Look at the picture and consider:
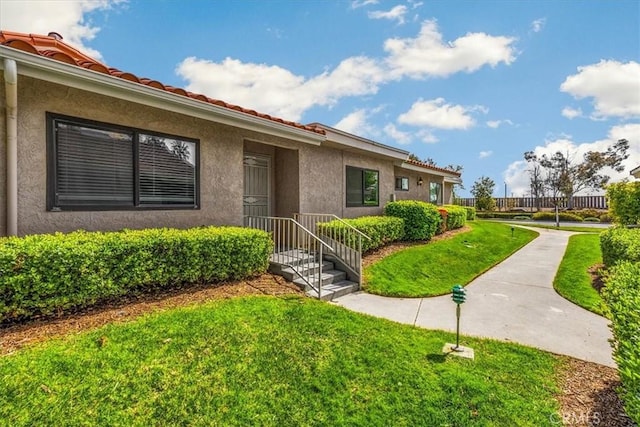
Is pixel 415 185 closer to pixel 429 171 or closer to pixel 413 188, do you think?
pixel 413 188

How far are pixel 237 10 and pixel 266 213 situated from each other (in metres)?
5.60

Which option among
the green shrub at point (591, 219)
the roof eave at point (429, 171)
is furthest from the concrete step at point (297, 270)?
the green shrub at point (591, 219)

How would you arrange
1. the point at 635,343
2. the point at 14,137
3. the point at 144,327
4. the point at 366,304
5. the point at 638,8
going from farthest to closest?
the point at 638,8
the point at 366,304
the point at 14,137
the point at 144,327
the point at 635,343

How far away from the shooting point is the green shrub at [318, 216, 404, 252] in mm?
8391

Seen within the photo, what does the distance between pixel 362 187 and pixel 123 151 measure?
26.1 feet

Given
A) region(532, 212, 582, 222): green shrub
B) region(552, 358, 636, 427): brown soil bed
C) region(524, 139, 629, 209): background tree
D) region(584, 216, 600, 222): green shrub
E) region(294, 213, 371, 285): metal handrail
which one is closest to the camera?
region(552, 358, 636, 427): brown soil bed

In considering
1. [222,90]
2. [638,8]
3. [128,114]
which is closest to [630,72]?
[638,8]

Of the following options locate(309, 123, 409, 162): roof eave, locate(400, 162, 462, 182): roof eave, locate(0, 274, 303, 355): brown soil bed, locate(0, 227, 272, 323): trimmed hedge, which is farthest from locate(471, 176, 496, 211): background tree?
locate(0, 227, 272, 323): trimmed hedge

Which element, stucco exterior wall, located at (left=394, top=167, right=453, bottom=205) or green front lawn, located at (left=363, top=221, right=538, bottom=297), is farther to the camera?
stucco exterior wall, located at (left=394, top=167, right=453, bottom=205)

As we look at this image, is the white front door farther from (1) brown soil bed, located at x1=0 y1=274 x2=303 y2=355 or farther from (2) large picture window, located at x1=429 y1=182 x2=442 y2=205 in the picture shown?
(2) large picture window, located at x1=429 y1=182 x2=442 y2=205

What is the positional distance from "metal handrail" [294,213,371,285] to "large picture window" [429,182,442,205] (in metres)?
12.0

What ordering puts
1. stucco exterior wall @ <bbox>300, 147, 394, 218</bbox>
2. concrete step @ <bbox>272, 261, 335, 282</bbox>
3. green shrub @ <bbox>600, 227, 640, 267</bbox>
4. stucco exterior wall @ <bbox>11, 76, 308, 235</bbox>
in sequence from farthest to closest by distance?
stucco exterior wall @ <bbox>300, 147, 394, 218</bbox> → concrete step @ <bbox>272, 261, 335, 282</bbox> → green shrub @ <bbox>600, 227, 640, 267</bbox> → stucco exterior wall @ <bbox>11, 76, 308, 235</bbox>

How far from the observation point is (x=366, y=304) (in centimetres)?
625

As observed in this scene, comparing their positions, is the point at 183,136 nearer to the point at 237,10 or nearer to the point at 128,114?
the point at 128,114
